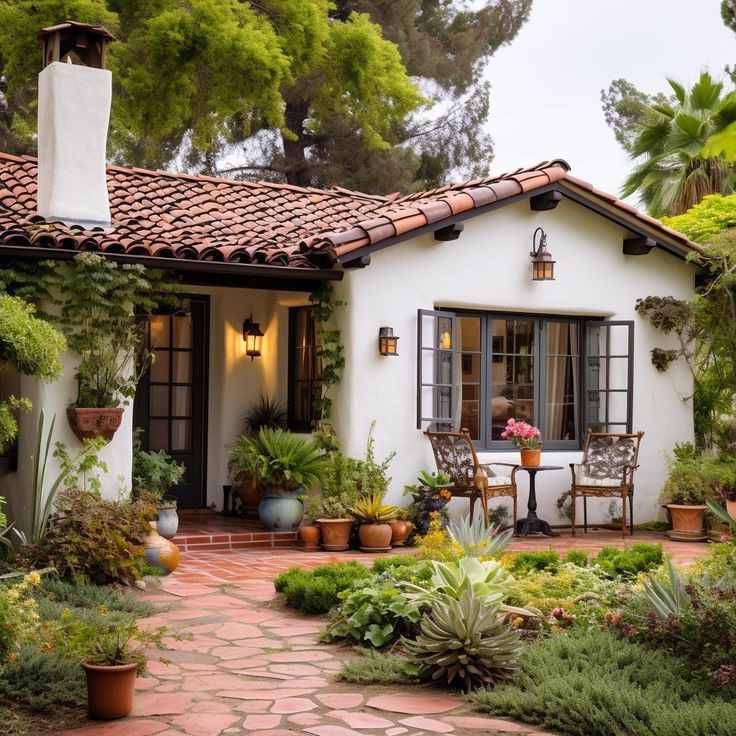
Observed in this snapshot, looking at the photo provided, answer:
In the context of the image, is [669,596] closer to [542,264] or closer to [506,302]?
[506,302]

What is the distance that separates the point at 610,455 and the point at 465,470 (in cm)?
182

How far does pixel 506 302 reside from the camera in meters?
11.8

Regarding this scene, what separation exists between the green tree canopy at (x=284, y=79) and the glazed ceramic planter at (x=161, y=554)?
817 cm

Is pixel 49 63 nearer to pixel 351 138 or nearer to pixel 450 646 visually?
pixel 450 646

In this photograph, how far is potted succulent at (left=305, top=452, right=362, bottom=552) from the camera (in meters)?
10.4

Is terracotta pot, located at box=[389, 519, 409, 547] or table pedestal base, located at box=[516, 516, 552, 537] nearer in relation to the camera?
terracotta pot, located at box=[389, 519, 409, 547]

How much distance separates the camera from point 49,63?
9648mm

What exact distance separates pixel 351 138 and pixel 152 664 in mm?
17322

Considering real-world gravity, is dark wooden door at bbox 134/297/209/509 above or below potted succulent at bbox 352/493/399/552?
above

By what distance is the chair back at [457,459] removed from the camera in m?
10.7

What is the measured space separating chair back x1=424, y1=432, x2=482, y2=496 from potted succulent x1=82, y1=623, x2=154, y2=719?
6121mm

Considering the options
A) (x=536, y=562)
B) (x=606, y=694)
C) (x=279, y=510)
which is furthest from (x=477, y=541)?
(x=279, y=510)

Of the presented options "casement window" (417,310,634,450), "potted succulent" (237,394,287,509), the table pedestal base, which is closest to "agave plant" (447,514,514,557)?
"casement window" (417,310,634,450)

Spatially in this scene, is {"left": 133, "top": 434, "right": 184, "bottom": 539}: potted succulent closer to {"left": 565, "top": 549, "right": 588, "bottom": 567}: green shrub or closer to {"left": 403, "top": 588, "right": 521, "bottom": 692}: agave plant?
{"left": 565, "top": 549, "right": 588, "bottom": 567}: green shrub
